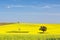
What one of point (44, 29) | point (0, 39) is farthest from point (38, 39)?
point (44, 29)

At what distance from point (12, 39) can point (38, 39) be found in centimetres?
154

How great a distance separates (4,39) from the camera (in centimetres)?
1202

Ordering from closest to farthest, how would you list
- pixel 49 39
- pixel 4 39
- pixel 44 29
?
pixel 4 39 → pixel 49 39 → pixel 44 29

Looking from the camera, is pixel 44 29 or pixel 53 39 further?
pixel 44 29

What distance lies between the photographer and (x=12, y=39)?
40.3ft

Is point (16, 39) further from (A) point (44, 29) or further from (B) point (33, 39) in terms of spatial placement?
(A) point (44, 29)

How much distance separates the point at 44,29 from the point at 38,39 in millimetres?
19186

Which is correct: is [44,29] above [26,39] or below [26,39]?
above

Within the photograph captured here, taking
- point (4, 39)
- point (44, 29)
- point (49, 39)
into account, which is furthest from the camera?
point (44, 29)

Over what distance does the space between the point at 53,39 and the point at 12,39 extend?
2.86 meters

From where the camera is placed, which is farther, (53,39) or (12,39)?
(53,39)

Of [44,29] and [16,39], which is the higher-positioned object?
[44,29]

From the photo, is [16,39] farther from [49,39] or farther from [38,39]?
[49,39]

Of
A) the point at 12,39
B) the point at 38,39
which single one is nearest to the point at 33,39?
the point at 38,39
